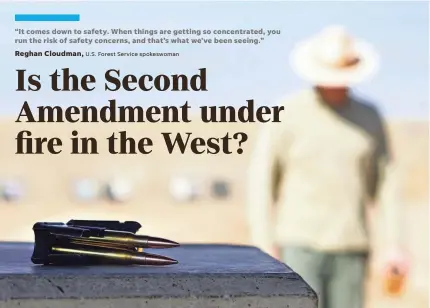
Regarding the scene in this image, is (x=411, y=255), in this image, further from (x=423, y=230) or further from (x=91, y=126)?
(x=91, y=126)

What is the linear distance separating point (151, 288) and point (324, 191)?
12.2ft

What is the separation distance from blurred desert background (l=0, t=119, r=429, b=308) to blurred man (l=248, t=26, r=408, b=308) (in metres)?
2.77

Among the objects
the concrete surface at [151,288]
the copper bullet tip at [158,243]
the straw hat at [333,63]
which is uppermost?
the straw hat at [333,63]

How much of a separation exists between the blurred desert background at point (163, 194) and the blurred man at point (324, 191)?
277 cm

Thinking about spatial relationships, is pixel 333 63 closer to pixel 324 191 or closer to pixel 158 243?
pixel 324 191

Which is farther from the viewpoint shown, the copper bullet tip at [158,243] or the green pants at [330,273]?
the green pants at [330,273]

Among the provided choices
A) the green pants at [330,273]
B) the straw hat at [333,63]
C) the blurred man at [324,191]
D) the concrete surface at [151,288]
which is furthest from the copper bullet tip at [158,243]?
the straw hat at [333,63]

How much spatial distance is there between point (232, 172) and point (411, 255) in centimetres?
261

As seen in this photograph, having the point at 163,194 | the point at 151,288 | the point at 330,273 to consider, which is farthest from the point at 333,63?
the point at 163,194

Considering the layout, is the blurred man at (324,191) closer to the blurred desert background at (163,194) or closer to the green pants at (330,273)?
the green pants at (330,273)

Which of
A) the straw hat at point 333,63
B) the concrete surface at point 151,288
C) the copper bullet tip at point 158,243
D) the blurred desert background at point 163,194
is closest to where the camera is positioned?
the concrete surface at point 151,288

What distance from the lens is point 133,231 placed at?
135 centimetres

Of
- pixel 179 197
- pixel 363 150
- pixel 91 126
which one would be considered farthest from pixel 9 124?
pixel 363 150

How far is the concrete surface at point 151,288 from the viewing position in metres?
1.09
